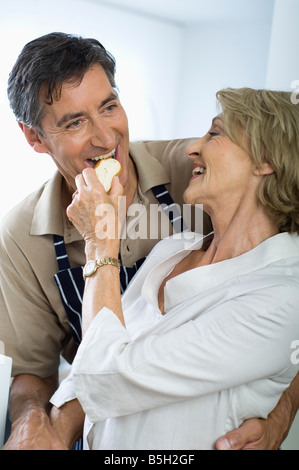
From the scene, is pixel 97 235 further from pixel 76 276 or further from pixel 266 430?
pixel 266 430

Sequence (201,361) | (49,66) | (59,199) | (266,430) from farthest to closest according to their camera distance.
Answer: (59,199)
(49,66)
(266,430)
(201,361)

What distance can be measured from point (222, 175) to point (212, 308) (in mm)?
371

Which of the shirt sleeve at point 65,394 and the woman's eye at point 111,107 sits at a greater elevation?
the woman's eye at point 111,107

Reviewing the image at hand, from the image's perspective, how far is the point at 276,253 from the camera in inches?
54.9

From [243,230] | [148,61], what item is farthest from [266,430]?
[148,61]

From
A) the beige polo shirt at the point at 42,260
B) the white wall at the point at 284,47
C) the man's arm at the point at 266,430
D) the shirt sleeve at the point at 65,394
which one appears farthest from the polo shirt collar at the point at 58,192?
the white wall at the point at 284,47

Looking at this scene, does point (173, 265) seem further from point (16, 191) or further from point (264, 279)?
point (16, 191)

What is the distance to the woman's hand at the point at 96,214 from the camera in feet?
4.74

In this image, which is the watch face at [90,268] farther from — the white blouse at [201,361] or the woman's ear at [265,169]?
the woman's ear at [265,169]

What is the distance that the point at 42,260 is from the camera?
184 cm

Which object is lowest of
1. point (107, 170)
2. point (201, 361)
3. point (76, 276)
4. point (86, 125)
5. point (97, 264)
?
point (76, 276)

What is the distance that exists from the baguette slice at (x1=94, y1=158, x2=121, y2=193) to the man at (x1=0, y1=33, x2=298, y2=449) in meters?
0.06

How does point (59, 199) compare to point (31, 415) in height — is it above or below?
above

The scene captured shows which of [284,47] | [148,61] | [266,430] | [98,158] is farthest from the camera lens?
[148,61]
